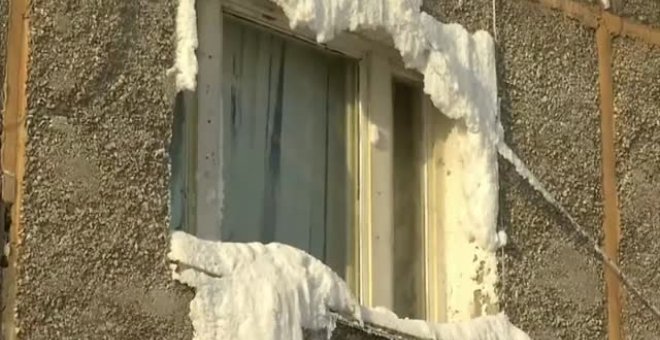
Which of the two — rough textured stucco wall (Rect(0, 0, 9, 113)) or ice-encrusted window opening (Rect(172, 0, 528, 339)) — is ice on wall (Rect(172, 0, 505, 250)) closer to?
ice-encrusted window opening (Rect(172, 0, 528, 339))

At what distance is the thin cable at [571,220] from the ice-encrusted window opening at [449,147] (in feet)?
0.30

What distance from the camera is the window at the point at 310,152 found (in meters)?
4.36

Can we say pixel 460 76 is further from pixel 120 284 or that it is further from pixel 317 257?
pixel 120 284

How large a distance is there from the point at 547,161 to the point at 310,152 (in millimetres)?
976

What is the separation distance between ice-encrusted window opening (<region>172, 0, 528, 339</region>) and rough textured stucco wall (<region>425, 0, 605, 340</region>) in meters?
0.09

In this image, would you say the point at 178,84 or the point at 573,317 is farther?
the point at 573,317

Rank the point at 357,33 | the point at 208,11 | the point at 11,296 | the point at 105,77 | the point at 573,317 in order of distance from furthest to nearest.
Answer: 1. the point at 573,317
2. the point at 357,33
3. the point at 208,11
4. the point at 105,77
5. the point at 11,296

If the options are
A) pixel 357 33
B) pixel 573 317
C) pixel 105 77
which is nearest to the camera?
pixel 105 77

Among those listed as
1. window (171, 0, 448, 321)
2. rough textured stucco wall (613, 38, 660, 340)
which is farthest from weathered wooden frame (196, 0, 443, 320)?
rough textured stucco wall (613, 38, 660, 340)

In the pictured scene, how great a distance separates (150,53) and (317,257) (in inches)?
36.8

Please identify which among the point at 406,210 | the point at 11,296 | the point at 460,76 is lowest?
the point at 11,296

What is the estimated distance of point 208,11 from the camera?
444 cm

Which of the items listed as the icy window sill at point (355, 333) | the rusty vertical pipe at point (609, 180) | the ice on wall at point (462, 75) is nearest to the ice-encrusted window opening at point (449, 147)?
the ice on wall at point (462, 75)

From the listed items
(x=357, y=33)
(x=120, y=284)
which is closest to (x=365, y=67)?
(x=357, y=33)
